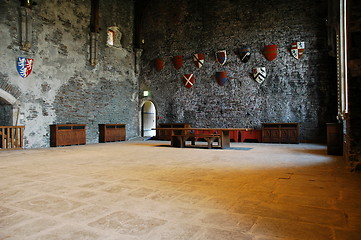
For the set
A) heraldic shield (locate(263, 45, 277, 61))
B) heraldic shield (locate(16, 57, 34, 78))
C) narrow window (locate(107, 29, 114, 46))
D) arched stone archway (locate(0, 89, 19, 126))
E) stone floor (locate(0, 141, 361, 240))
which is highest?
narrow window (locate(107, 29, 114, 46))

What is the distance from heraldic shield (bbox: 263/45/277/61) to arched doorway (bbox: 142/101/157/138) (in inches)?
228

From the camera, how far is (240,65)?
10.7 metres

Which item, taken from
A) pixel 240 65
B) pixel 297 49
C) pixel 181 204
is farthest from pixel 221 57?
pixel 181 204

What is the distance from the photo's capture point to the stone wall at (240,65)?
31.2 ft

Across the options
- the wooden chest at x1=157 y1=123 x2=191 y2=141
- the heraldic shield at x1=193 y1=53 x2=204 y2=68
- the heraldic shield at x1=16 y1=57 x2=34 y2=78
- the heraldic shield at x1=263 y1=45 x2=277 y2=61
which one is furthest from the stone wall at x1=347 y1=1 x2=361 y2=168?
the heraldic shield at x1=16 y1=57 x2=34 y2=78

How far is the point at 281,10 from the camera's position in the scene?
33.2ft

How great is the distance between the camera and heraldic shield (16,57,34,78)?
8.13m

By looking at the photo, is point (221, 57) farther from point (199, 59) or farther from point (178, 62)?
point (178, 62)

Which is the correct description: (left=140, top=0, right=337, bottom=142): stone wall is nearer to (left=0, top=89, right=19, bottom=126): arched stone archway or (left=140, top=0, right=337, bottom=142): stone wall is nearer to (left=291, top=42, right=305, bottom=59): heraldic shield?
(left=291, top=42, right=305, bottom=59): heraldic shield

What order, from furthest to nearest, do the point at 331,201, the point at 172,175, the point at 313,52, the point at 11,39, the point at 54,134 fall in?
the point at 313,52 → the point at 54,134 → the point at 11,39 → the point at 172,175 → the point at 331,201

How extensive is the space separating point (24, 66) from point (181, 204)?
26.3ft

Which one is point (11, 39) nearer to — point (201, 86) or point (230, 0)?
point (201, 86)

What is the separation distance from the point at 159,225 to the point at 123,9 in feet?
39.3

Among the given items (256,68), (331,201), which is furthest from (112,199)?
(256,68)
